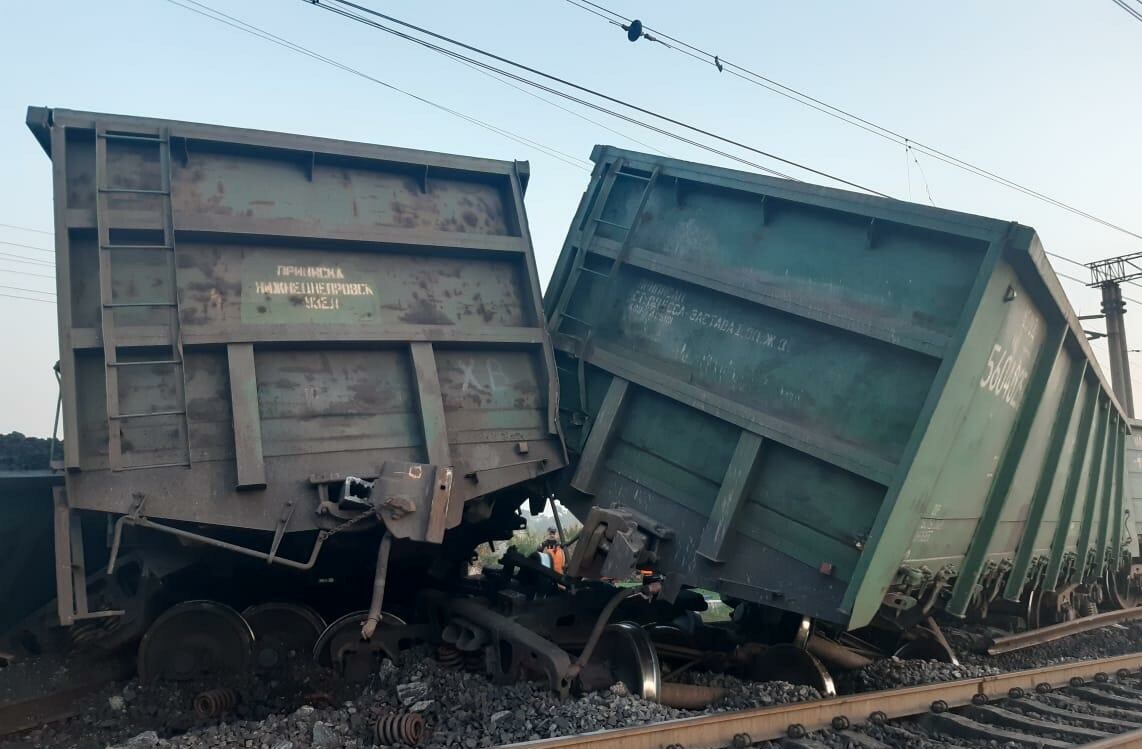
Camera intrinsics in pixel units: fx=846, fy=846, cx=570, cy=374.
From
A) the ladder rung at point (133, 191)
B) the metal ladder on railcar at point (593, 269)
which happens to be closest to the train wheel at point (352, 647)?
the metal ladder on railcar at point (593, 269)

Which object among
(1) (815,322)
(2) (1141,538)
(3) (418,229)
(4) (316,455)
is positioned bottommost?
(2) (1141,538)

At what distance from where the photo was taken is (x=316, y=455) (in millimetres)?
5008

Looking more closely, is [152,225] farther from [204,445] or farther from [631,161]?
[631,161]

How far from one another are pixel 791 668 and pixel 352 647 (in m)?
2.89

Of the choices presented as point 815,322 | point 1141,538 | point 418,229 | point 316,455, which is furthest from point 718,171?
point 1141,538

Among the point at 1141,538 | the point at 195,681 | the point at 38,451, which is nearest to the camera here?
the point at 195,681

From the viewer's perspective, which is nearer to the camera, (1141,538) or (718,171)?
(718,171)

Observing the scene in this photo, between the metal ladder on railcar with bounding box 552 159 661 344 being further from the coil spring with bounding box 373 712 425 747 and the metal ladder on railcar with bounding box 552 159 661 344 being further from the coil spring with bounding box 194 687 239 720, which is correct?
the coil spring with bounding box 194 687 239 720

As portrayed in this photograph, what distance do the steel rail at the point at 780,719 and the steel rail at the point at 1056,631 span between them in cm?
269

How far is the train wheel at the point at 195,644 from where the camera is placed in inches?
196

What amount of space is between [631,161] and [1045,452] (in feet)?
12.5

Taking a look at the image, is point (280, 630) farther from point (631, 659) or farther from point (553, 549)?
point (553, 549)

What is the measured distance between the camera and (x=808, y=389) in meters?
4.98

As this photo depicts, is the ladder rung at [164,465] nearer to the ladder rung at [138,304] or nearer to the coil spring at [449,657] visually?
the ladder rung at [138,304]
